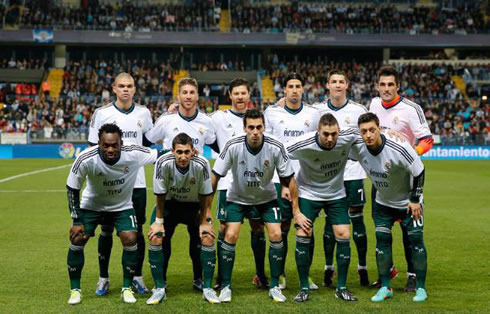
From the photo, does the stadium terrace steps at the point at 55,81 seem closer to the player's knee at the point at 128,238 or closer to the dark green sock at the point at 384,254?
the player's knee at the point at 128,238

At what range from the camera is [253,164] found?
7273 millimetres

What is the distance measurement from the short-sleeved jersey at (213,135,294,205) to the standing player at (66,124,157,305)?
950 millimetres

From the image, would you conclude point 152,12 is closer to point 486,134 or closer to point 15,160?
point 15,160

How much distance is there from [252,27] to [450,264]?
3958cm

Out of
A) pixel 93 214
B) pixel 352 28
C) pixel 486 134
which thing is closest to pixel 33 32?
pixel 352 28

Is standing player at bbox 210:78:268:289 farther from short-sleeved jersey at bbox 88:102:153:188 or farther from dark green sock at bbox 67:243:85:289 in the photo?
dark green sock at bbox 67:243:85:289

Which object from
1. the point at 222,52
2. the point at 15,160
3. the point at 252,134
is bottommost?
the point at 15,160

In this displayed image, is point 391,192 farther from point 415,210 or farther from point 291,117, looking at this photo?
point 291,117

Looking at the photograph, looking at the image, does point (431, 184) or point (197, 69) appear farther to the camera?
point (197, 69)

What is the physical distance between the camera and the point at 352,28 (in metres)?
47.5

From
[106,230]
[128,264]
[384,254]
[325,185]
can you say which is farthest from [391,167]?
[106,230]

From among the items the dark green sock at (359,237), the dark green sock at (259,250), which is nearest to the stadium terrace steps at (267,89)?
the dark green sock at (359,237)

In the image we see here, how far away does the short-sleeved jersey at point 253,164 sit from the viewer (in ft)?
23.8

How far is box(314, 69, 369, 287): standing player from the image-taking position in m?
8.06
